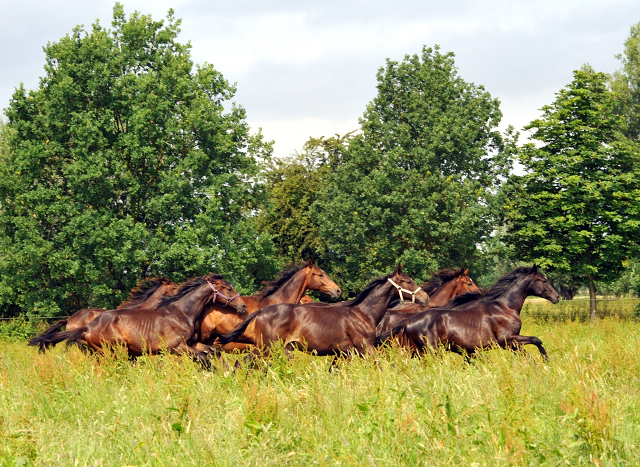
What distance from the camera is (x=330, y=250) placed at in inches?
1531

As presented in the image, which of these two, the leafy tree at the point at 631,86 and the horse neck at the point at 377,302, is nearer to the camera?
the horse neck at the point at 377,302

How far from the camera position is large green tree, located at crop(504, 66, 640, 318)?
26.5m

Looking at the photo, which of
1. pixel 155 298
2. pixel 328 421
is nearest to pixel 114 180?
pixel 155 298

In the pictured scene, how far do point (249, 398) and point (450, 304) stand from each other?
641 centimetres

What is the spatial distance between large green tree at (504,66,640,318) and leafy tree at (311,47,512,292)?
2.83 m

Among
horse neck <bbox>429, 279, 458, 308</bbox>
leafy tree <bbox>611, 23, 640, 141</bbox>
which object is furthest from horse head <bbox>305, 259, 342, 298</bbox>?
leafy tree <bbox>611, 23, 640, 141</bbox>

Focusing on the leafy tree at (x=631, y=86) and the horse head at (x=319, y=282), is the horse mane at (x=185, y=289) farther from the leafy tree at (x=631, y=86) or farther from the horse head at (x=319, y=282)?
the leafy tree at (x=631, y=86)

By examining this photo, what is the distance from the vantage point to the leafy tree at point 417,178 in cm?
3059

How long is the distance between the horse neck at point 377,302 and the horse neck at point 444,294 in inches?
121

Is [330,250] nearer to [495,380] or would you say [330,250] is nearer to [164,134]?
[164,134]

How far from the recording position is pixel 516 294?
11.3 m

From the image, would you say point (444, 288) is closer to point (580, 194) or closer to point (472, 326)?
point (472, 326)

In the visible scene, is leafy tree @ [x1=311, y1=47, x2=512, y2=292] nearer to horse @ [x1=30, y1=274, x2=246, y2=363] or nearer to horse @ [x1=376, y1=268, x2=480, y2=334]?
horse @ [x1=376, y1=268, x2=480, y2=334]

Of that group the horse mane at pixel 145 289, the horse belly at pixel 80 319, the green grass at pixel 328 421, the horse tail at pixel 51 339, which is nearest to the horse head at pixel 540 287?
the green grass at pixel 328 421
